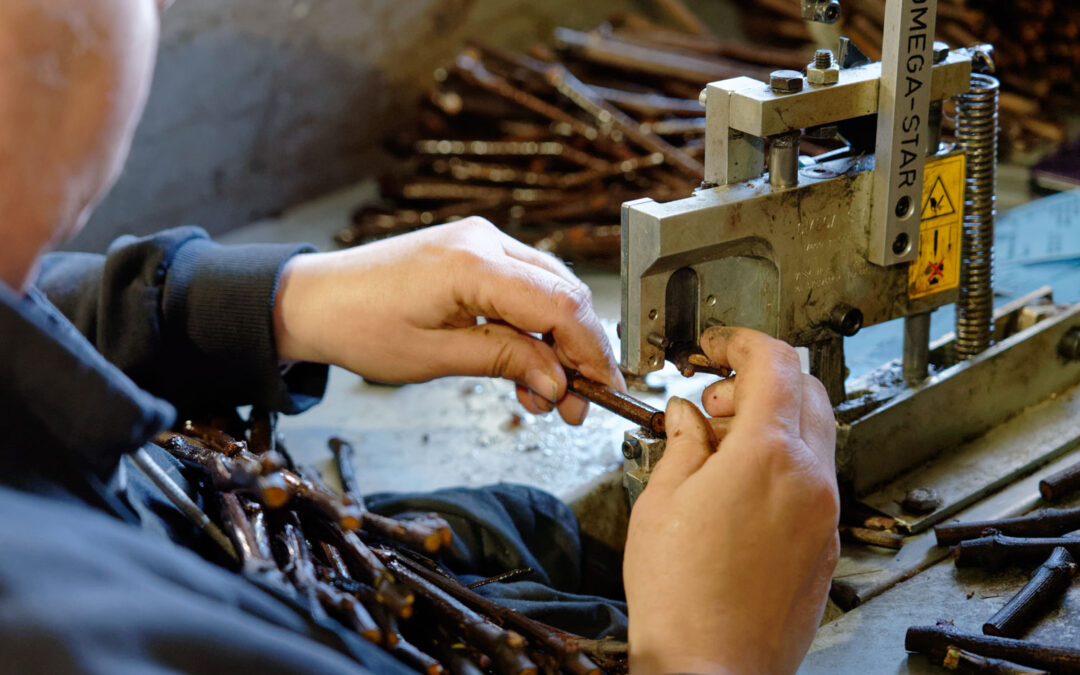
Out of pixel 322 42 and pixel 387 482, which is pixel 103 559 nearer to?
pixel 387 482

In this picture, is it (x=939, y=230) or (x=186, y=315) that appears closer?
(x=939, y=230)

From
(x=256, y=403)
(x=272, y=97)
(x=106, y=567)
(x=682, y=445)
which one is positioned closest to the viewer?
(x=106, y=567)

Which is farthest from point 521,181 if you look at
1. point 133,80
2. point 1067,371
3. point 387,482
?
point 133,80

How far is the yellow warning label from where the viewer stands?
60.1 inches

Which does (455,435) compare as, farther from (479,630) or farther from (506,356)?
(479,630)

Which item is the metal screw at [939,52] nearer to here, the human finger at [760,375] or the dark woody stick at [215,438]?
the human finger at [760,375]

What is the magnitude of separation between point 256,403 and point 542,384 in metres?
0.55

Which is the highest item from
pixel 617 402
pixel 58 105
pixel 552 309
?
pixel 58 105

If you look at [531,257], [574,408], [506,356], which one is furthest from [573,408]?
[531,257]

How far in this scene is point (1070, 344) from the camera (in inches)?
72.5

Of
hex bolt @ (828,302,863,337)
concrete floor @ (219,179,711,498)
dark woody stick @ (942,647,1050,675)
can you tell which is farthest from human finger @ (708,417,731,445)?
concrete floor @ (219,179,711,498)

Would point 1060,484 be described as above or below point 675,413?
below

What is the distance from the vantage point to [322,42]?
13.0 ft

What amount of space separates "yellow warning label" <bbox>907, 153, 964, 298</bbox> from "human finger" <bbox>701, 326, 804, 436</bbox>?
0.36m
